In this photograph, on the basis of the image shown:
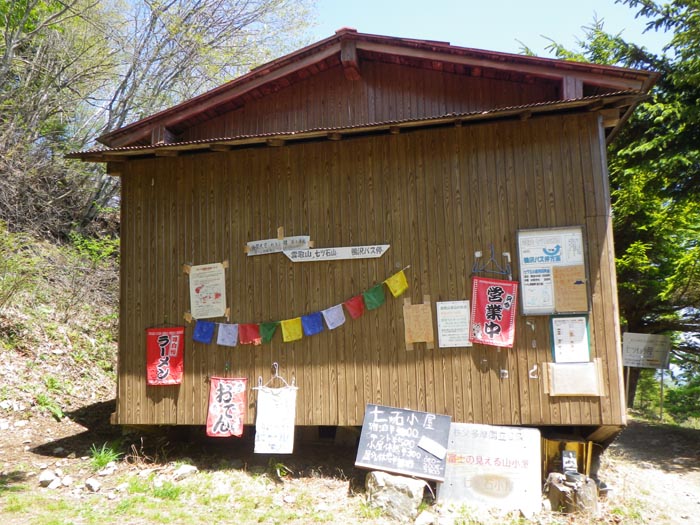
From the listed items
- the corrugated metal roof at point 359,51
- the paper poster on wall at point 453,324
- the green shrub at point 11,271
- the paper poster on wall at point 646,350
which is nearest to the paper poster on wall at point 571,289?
the paper poster on wall at point 453,324

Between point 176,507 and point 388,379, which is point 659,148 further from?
point 176,507

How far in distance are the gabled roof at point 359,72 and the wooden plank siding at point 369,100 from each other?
12 cm

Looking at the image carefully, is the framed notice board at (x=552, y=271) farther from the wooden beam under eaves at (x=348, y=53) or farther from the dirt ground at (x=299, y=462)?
the wooden beam under eaves at (x=348, y=53)

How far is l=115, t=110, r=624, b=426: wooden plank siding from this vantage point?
7266mm

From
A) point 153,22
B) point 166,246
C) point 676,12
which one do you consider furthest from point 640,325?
point 153,22

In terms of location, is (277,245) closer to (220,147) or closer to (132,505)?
(220,147)

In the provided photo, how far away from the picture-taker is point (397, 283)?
766cm

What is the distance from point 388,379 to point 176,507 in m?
3.05

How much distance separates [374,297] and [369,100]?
119 inches

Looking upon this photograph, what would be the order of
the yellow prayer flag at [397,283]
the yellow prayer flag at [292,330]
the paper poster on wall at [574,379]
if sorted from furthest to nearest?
the yellow prayer flag at [292,330], the yellow prayer flag at [397,283], the paper poster on wall at [574,379]

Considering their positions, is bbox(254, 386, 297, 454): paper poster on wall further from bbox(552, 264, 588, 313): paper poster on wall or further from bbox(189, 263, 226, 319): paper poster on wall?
bbox(552, 264, 588, 313): paper poster on wall

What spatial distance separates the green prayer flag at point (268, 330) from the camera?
799cm

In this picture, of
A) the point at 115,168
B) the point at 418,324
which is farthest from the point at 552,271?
the point at 115,168

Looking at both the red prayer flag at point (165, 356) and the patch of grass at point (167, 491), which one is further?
the red prayer flag at point (165, 356)
